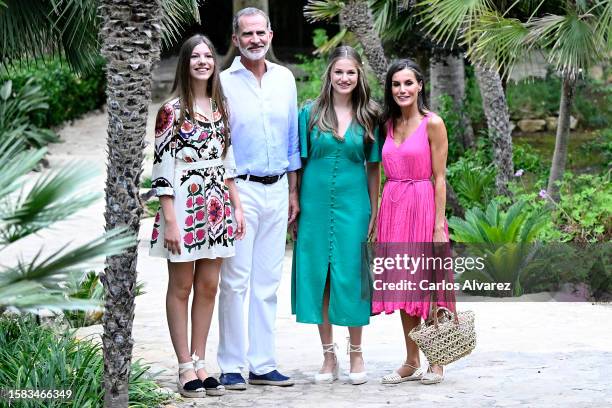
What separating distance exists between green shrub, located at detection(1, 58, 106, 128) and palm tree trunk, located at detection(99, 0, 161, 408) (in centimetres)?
1359

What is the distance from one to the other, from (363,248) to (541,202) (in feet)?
13.1

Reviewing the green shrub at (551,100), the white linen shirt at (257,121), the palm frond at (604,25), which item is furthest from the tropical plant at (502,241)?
the green shrub at (551,100)

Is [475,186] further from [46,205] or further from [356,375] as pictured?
[46,205]

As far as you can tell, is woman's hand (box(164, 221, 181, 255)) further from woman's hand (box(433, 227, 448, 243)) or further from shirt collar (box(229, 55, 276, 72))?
woman's hand (box(433, 227, 448, 243))

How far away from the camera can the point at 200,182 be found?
18.2 feet

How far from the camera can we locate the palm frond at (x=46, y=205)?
2924mm

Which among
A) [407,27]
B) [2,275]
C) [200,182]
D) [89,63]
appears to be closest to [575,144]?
[407,27]

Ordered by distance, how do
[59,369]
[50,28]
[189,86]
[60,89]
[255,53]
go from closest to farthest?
[59,369]
[189,86]
[255,53]
[50,28]
[60,89]

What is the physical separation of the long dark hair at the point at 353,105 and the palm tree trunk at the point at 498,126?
15.3 ft

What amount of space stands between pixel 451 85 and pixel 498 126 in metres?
3.24

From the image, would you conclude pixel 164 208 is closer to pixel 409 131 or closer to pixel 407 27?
pixel 409 131

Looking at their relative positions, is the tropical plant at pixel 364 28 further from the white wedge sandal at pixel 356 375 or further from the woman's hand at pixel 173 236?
the woman's hand at pixel 173 236

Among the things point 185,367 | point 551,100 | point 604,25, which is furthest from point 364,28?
point 551,100

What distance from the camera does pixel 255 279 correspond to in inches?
232
